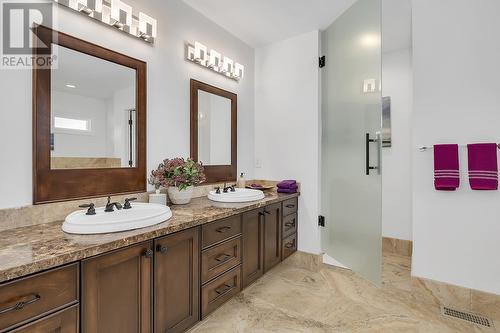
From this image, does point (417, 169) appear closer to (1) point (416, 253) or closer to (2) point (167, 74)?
(1) point (416, 253)

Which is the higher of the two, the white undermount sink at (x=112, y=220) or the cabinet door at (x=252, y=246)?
the white undermount sink at (x=112, y=220)

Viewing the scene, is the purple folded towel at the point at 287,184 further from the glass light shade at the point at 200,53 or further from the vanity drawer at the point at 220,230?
the glass light shade at the point at 200,53

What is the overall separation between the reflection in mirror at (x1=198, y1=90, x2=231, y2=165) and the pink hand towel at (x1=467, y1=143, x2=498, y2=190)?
2058 millimetres

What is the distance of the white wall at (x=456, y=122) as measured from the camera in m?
1.87

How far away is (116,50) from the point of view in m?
1.76

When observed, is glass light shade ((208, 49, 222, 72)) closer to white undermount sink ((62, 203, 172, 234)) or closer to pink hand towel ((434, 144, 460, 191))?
white undermount sink ((62, 203, 172, 234))

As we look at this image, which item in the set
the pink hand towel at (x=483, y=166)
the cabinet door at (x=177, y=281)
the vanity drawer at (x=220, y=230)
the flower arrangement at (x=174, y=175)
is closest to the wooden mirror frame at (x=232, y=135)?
the flower arrangement at (x=174, y=175)

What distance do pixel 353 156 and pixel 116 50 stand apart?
6.95 feet

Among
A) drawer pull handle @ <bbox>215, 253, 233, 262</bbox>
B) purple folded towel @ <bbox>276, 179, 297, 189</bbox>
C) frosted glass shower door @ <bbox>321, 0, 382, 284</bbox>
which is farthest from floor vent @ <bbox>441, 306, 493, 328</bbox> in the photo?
drawer pull handle @ <bbox>215, 253, 233, 262</bbox>

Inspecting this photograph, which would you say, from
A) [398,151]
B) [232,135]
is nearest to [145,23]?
[232,135]

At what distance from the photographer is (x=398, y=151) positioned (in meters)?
3.11

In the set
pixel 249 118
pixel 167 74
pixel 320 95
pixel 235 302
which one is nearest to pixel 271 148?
pixel 249 118

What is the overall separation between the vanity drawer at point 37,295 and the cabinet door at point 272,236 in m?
1.50

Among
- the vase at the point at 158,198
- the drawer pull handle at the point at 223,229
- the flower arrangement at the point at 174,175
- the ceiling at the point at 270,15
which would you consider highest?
the ceiling at the point at 270,15
